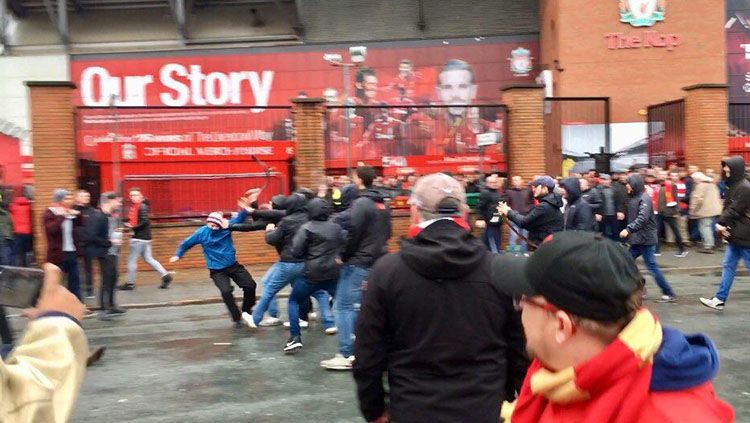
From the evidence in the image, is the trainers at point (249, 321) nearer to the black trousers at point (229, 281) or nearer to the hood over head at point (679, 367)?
the black trousers at point (229, 281)

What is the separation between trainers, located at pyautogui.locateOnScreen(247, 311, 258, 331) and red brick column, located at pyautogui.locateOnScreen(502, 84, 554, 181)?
9.34 metres

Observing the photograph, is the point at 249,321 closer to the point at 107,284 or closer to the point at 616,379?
the point at 107,284

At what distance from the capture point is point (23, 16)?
27750mm

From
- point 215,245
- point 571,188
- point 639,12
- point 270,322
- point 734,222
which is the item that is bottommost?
point 270,322

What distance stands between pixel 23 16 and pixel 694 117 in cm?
2246

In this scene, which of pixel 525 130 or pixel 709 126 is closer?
pixel 525 130

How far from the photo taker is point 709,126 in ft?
60.6

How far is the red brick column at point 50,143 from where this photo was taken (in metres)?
15.2

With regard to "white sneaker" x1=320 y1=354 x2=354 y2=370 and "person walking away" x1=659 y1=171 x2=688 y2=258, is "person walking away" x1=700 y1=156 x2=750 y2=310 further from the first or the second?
"person walking away" x1=659 y1=171 x2=688 y2=258

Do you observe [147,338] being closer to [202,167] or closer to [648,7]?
[202,167]

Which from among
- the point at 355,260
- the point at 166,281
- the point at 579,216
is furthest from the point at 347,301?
the point at 166,281

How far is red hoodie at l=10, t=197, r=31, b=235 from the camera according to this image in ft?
44.1

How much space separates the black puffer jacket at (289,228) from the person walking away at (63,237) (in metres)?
3.54

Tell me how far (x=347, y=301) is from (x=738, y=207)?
498cm
